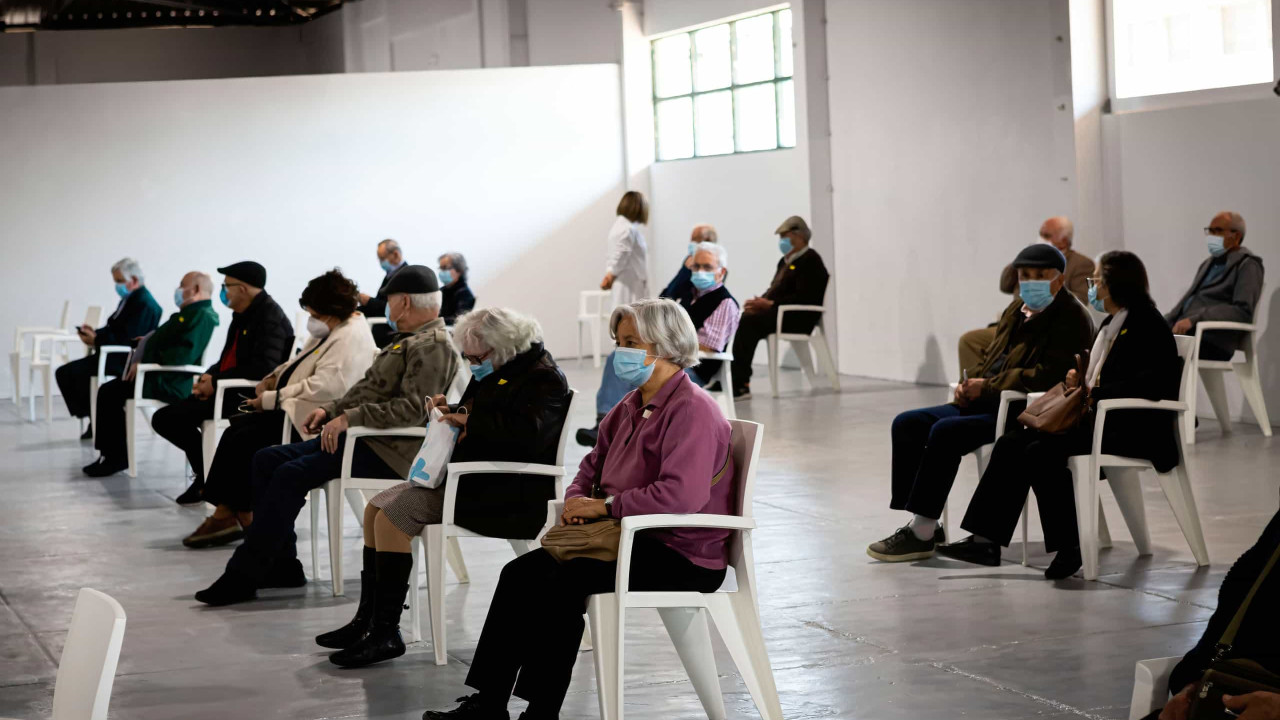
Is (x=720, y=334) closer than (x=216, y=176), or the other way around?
(x=720, y=334)

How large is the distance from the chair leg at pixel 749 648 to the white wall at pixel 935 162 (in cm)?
650

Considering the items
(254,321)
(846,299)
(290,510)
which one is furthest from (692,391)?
(846,299)

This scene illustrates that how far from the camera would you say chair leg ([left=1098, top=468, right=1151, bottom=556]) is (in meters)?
5.25

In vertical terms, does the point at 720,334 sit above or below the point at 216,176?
below

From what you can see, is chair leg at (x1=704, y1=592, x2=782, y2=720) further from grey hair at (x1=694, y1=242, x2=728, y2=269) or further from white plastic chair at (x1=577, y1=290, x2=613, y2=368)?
white plastic chair at (x1=577, y1=290, x2=613, y2=368)

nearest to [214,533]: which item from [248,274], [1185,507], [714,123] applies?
[248,274]

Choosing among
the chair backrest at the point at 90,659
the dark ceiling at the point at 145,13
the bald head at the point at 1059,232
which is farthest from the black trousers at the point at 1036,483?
the dark ceiling at the point at 145,13

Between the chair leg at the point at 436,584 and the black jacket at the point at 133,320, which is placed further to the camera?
the black jacket at the point at 133,320

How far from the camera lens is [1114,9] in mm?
9227

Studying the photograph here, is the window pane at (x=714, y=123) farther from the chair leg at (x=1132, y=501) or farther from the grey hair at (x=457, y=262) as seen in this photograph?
the chair leg at (x=1132, y=501)

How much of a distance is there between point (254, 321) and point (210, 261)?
7385 millimetres

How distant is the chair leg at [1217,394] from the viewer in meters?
8.14

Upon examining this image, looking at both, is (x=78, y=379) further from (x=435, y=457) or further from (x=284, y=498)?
(x=435, y=457)

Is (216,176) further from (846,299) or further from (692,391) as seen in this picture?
(692,391)
